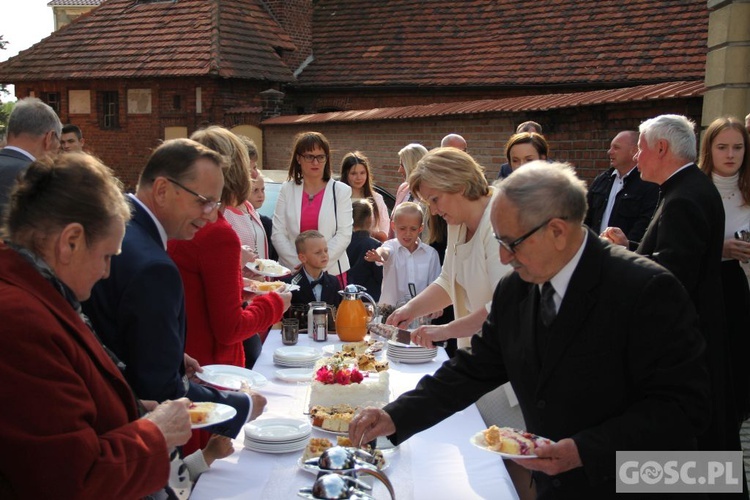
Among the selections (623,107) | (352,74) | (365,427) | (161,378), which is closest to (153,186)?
(161,378)

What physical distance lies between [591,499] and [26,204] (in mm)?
1876

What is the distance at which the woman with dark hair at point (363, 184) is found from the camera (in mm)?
7586

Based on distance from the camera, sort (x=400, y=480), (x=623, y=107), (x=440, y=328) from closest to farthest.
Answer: (x=400, y=480), (x=440, y=328), (x=623, y=107)

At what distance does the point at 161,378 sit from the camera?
2500 millimetres

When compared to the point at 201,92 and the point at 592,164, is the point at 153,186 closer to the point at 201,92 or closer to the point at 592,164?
the point at 592,164

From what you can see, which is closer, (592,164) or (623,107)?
(623,107)

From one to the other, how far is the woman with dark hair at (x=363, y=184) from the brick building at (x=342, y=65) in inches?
194

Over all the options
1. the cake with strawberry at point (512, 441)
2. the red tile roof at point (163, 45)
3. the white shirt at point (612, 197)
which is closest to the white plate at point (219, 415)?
the cake with strawberry at point (512, 441)

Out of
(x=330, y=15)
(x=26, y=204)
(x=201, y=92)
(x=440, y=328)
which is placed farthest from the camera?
(x=330, y=15)

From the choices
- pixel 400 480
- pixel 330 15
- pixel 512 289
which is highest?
pixel 330 15

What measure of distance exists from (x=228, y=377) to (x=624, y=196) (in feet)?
14.6

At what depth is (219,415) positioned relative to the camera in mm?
2500

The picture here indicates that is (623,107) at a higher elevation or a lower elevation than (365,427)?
higher

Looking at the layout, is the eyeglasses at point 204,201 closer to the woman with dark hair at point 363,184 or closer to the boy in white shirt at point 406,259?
the boy in white shirt at point 406,259
